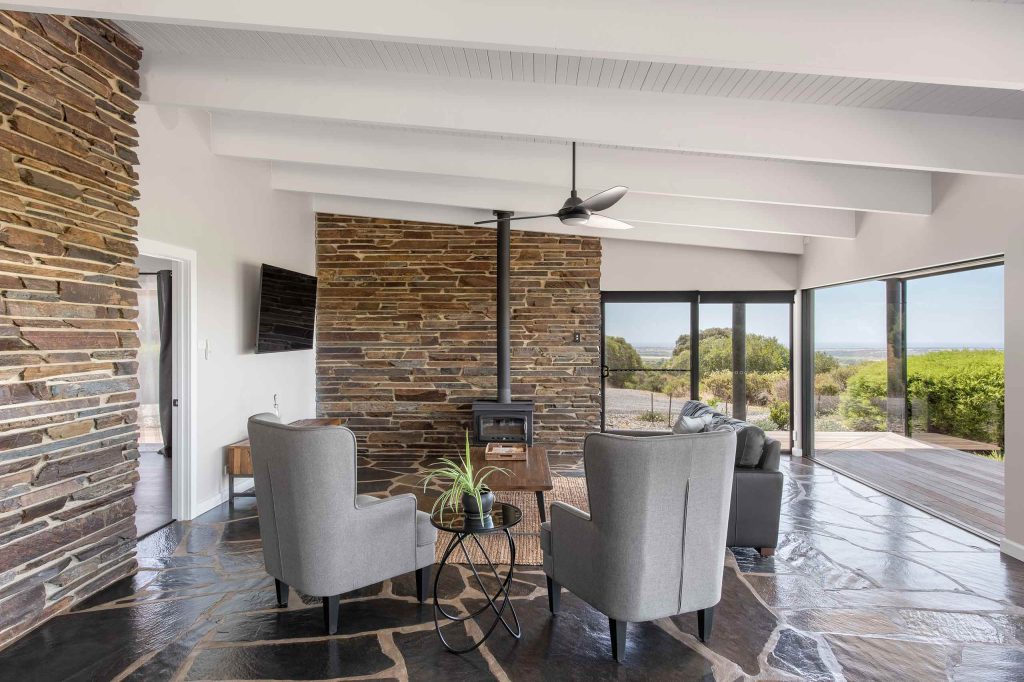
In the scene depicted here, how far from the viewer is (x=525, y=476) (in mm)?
3994

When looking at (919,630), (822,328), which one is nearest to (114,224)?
(919,630)

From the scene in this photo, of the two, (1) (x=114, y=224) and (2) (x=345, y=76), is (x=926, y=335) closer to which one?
(2) (x=345, y=76)

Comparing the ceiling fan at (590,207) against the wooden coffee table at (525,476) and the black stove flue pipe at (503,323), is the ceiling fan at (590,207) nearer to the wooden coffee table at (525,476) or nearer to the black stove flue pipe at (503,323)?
the wooden coffee table at (525,476)

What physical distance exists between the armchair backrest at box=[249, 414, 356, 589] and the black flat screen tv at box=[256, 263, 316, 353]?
9.19 feet

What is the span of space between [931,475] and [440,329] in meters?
5.14

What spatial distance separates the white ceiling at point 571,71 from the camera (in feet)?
10.0

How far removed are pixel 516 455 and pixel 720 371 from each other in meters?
3.60

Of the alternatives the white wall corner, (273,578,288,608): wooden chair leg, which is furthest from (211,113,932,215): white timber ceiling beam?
(273,578,288,608): wooden chair leg

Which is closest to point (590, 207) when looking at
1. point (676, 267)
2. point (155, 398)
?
point (676, 267)

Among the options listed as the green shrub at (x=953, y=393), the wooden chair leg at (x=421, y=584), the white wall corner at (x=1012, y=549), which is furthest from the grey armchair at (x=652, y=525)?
the green shrub at (x=953, y=393)

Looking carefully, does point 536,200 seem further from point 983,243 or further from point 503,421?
point 983,243

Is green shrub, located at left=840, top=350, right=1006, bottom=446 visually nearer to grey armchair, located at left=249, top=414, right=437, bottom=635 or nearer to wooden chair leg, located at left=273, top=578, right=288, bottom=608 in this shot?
grey armchair, located at left=249, top=414, right=437, bottom=635

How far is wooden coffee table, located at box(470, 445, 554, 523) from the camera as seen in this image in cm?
377

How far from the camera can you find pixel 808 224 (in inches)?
216
